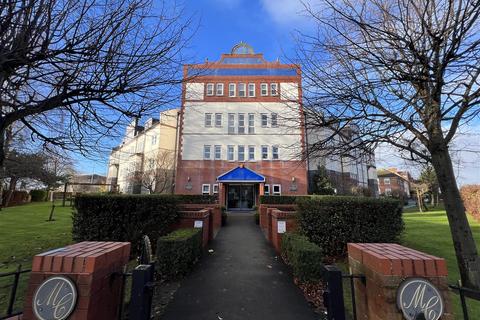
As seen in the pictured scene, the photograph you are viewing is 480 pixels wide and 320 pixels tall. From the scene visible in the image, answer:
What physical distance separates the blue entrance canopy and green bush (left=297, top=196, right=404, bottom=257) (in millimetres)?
18316

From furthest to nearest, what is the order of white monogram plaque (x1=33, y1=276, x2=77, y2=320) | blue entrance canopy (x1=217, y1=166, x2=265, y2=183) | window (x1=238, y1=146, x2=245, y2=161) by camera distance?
window (x1=238, y1=146, x2=245, y2=161) → blue entrance canopy (x1=217, y1=166, x2=265, y2=183) → white monogram plaque (x1=33, y1=276, x2=77, y2=320)

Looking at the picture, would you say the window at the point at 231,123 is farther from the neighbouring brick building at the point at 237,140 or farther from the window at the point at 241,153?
the window at the point at 241,153

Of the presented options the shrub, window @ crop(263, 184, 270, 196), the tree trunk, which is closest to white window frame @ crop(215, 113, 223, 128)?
window @ crop(263, 184, 270, 196)

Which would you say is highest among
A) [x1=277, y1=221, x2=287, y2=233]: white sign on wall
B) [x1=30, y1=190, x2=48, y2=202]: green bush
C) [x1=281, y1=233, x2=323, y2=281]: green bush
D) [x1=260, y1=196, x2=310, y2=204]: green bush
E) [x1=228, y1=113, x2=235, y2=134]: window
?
[x1=228, y1=113, x2=235, y2=134]: window

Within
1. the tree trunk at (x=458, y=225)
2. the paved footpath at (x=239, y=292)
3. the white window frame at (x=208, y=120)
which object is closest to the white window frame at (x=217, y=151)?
the white window frame at (x=208, y=120)

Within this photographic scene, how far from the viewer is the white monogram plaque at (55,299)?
1.83m

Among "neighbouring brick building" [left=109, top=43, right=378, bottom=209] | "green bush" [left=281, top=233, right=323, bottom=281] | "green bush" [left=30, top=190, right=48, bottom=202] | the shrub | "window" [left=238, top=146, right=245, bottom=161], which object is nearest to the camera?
"green bush" [left=281, top=233, right=323, bottom=281]

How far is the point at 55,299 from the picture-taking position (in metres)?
1.86

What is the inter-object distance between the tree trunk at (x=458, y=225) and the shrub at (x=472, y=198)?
20033mm

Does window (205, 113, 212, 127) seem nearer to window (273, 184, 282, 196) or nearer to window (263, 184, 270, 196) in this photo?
window (263, 184, 270, 196)

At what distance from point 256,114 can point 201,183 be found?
34.1ft

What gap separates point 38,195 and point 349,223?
1703 inches

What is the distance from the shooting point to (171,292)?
5.13 m

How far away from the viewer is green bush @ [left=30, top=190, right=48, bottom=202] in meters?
35.8
